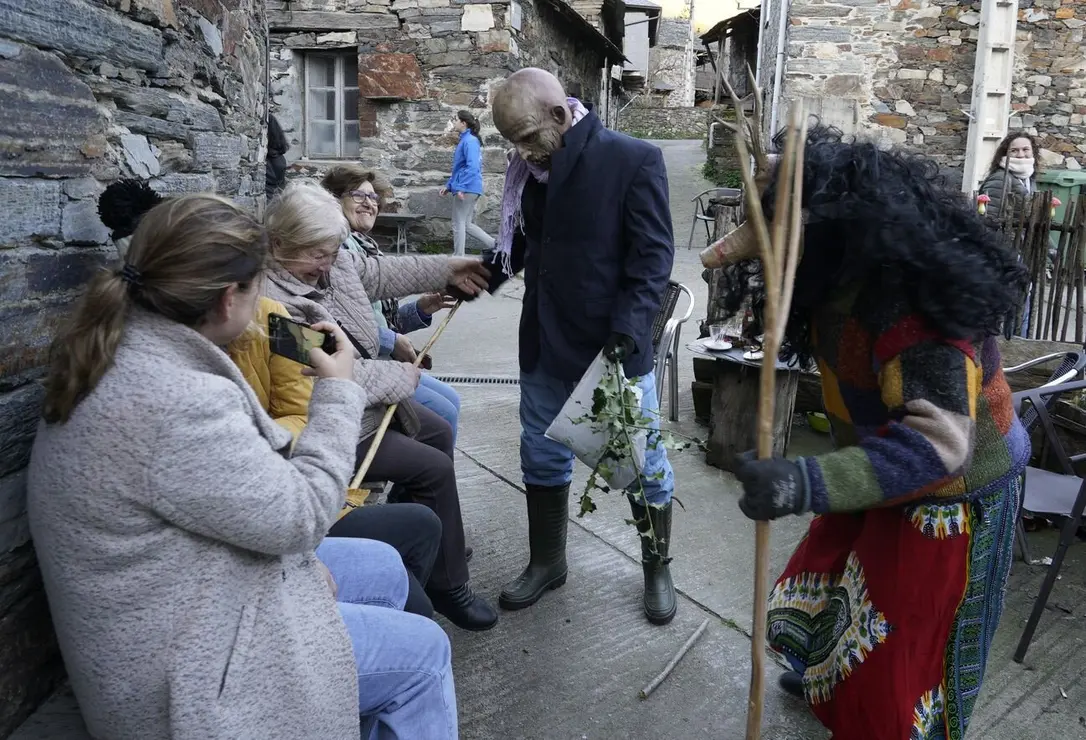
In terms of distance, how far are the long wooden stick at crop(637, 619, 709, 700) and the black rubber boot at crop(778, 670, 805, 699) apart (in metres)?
0.30

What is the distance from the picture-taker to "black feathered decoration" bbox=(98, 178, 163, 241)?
6.44 feet

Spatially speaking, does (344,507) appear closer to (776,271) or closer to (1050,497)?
(776,271)

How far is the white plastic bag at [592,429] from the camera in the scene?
2521mm

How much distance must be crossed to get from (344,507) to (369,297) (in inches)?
44.1

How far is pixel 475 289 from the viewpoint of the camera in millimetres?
3088

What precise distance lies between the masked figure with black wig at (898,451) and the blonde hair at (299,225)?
125 centimetres

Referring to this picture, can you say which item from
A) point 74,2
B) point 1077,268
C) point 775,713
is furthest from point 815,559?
point 1077,268

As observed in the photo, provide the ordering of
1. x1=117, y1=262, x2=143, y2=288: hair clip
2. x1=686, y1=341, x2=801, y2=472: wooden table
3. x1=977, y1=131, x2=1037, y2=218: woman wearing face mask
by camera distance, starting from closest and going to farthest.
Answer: x1=117, y1=262, x2=143, y2=288: hair clip → x1=686, y1=341, x2=801, y2=472: wooden table → x1=977, y1=131, x2=1037, y2=218: woman wearing face mask

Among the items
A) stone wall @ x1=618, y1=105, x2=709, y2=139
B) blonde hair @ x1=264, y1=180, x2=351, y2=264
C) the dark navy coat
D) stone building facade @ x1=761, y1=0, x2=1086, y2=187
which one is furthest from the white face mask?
stone wall @ x1=618, y1=105, x2=709, y2=139

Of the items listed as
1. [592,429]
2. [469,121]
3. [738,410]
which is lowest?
[738,410]

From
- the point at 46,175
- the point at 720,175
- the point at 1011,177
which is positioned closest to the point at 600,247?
the point at 46,175

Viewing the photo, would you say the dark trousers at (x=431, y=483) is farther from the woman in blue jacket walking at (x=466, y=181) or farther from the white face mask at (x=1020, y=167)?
the woman in blue jacket walking at (x=466, y=181)

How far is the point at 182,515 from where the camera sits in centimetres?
131

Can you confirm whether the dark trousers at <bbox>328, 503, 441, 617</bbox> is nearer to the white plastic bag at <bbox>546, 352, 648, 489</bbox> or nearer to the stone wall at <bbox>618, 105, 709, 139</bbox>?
the white plastic bag at <bbox>546, 352, 648, 489</bbox>
